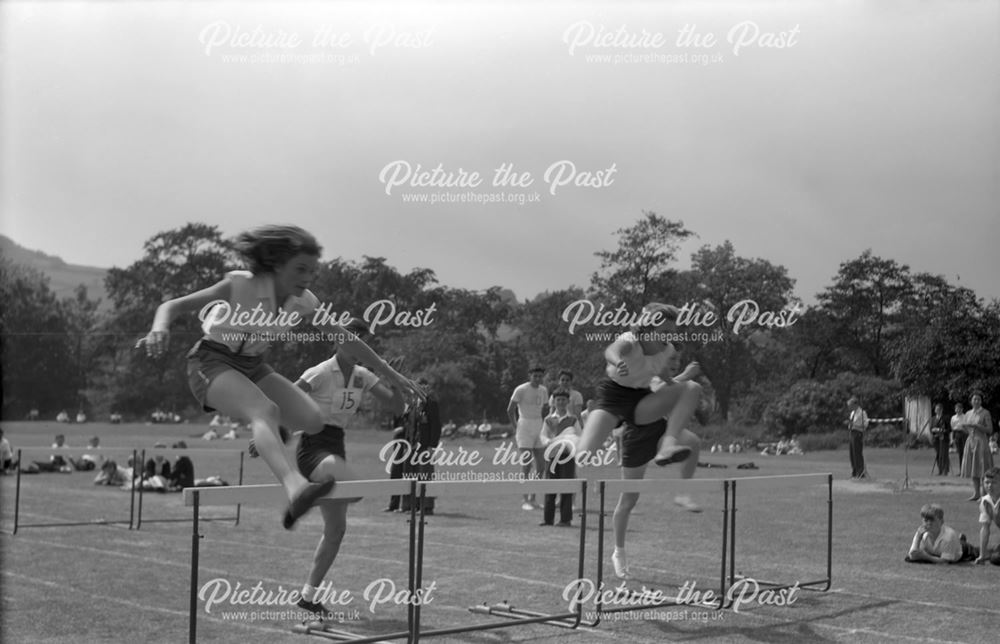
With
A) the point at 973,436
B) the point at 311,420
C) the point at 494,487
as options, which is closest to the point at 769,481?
the point at 494,487

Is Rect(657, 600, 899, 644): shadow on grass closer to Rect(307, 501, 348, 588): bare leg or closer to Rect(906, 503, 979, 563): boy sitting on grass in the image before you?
Rect(307, 501, 348, 588): bare leg

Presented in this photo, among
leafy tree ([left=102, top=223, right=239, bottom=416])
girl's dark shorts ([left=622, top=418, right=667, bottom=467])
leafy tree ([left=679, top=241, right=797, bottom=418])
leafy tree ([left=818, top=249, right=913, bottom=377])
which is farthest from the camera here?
leafy tree ([left=102, top=223, right=239, bottom=416])

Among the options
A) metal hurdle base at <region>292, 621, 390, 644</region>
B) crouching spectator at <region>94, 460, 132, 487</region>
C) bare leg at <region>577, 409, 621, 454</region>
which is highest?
bare leg at <region>577, 409, 621, 454</region>

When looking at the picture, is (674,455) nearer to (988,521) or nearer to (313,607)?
(313,607)

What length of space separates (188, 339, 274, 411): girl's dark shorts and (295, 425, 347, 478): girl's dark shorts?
2.11 metres

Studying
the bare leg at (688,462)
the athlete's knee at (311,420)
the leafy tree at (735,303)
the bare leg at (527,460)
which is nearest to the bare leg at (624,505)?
the bare leg at (688,462)

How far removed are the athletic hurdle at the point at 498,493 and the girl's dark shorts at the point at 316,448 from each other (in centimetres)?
84

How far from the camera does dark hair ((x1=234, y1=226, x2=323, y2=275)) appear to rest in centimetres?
566

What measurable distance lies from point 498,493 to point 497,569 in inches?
150

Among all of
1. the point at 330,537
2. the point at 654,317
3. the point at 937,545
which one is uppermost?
the point at 654,317

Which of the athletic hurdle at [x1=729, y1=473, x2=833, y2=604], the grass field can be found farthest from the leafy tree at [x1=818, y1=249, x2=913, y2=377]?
the athletic hurdle at [x1=729, y1=473, x2=833, y2=604]

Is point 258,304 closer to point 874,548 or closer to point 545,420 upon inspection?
point 874,548

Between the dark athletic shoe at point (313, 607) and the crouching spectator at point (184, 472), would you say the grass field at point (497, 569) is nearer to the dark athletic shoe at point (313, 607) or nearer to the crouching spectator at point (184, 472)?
the dark athletic shoe at point (313, 607)

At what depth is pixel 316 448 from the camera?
308 inches
